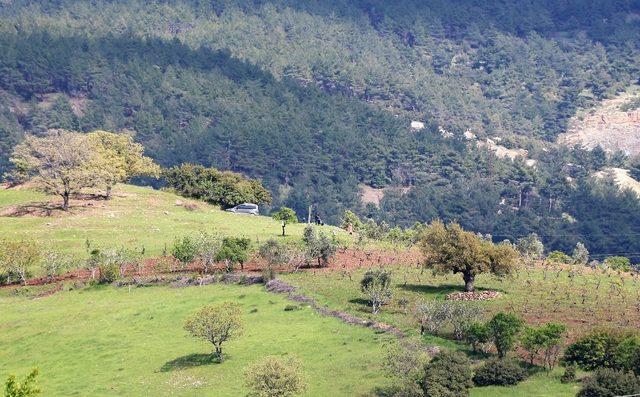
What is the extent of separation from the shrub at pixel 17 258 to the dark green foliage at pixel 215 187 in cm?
4993

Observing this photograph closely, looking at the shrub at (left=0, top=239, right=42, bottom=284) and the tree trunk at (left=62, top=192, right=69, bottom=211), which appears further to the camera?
the tree trunk at (left=62, top=192, right=69, bottom=211)

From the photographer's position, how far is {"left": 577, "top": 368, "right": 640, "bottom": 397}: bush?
55062 millimetres

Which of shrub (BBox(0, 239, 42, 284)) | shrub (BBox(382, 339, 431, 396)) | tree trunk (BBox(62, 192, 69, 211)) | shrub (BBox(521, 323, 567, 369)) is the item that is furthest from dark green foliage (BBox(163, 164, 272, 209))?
shrub (BBox(382, 339, 431, 396))

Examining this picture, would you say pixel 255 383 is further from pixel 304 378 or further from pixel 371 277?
pixel 371 277

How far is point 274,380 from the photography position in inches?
2274

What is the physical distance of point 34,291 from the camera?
96438 millimetres

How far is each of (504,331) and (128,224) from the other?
67649 millimetres

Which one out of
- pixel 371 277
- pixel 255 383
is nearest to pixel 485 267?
pixel 371 277

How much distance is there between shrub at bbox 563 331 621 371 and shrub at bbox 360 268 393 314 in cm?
2009

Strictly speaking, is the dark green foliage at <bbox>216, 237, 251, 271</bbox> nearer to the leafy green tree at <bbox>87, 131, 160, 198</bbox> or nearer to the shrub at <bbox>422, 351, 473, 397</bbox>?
the leafy green tree at <bbox>87, 131, 160, 198</bbox>

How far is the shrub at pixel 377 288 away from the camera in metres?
80.8

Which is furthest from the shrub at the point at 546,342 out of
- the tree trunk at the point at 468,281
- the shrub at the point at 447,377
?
the tree trunk at the point at 468,281

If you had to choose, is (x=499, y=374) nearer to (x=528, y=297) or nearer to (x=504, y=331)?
(x=504, y=331)

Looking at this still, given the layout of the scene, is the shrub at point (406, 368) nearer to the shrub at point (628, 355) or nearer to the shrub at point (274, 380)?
the shrub at point (274, 380)
